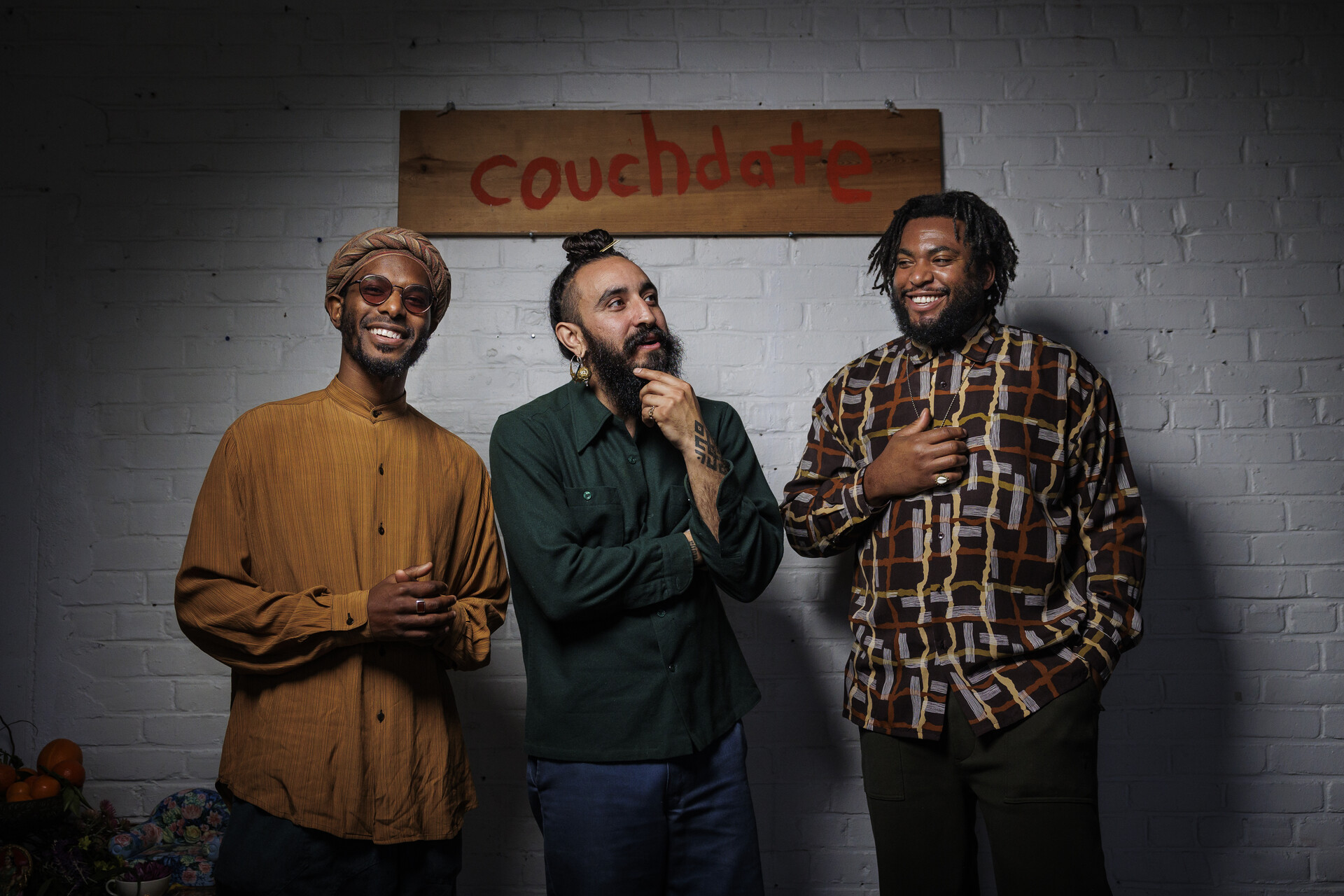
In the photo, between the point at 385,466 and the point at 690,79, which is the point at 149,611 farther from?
the point at 690,79

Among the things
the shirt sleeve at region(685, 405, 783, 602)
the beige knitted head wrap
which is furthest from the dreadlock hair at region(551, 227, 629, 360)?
the shirt sleeve at region(685, 405, 783, 602)

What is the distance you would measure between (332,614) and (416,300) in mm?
684

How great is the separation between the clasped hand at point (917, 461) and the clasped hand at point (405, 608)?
92cm

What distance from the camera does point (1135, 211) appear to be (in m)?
2.71

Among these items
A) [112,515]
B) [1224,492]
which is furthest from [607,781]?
[1224,492]

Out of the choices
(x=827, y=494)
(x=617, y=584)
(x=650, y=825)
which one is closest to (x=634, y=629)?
(x=617, y=584)

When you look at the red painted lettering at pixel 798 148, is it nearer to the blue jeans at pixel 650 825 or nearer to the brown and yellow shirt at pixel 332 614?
the brown and yellow shirt at pixel 332 614

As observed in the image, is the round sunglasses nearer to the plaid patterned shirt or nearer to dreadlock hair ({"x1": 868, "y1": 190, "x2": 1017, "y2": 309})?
the plaid patterned shirt

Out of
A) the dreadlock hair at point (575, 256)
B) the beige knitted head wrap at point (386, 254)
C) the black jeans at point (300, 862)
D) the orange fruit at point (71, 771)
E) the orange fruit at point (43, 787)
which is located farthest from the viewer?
the orange fruit at point (71, 771)

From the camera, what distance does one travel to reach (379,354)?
73.6 inches

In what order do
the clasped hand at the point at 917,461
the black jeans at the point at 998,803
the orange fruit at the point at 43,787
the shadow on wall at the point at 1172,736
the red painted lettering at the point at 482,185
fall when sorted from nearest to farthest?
the black jeans at the point at 998,803 → the clasped hand at the point at 917,461 → the orange fruit at the point at 43,787 → the shadow on wall at the point at 1172,736 → the red painted lettering at the point at 482,185

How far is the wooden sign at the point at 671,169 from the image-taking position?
2.66 meters

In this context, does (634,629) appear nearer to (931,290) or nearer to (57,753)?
(931,290)

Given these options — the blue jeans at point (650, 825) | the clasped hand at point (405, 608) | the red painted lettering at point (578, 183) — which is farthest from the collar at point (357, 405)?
the red painted lettering at point (578, 183)
